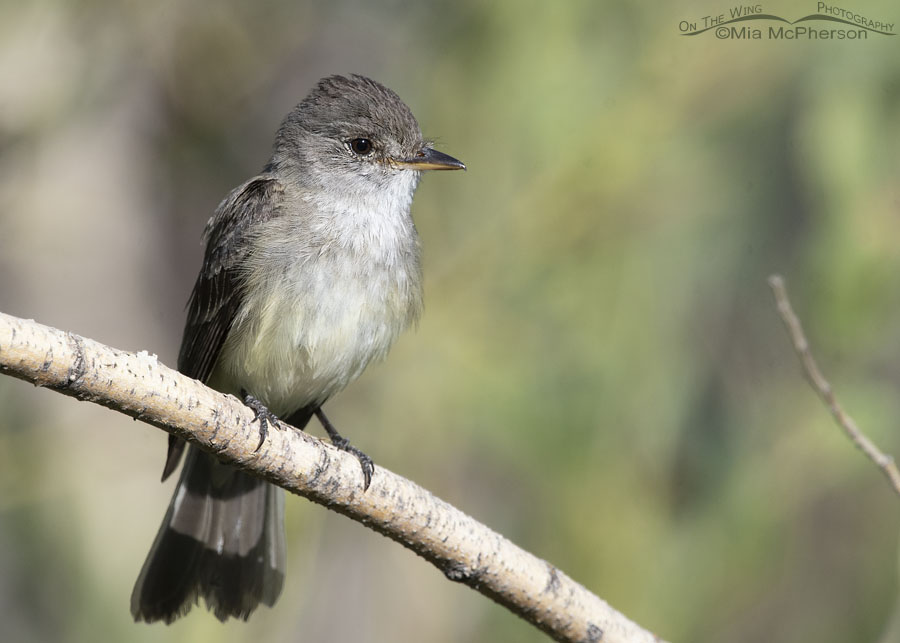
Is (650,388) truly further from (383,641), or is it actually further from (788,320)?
(383,641)

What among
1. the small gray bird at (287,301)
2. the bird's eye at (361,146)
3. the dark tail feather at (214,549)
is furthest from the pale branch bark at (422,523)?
the bird's eye at (361,146)

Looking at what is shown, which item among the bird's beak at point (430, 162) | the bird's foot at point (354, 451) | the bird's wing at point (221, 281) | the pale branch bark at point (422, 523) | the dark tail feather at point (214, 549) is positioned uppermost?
the bird's beak at point (430, 162)

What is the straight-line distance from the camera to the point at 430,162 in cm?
390

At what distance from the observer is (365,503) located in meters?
2.88

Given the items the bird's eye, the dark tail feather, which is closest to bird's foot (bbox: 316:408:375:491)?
the dark tail feather

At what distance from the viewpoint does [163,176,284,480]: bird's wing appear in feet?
12.3

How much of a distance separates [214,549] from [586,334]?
5.24 feet

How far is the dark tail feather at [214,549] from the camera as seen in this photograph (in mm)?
3838

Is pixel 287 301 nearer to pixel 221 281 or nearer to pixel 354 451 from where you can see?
pixel 221 281

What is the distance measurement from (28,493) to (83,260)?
1.38 m

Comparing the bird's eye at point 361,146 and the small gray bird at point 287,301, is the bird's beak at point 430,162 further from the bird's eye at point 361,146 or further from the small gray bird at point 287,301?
the bird's eye at point 361,146

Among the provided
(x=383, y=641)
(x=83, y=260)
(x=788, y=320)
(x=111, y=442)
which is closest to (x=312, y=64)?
(x=83, y=260)

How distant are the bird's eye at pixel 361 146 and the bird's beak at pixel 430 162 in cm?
13

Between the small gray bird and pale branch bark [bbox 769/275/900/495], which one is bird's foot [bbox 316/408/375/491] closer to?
the small gray bird
